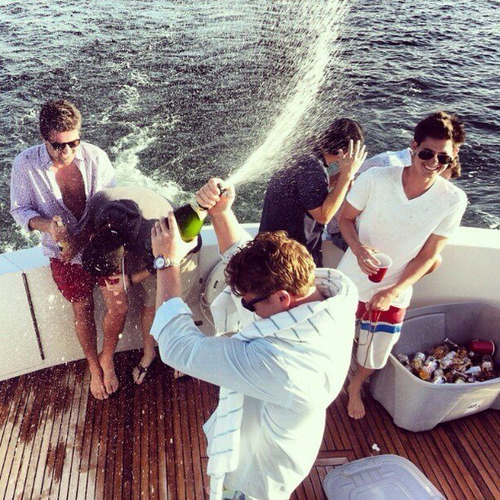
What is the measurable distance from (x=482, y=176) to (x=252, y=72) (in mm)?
5957

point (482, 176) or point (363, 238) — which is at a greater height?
point (363, 238)

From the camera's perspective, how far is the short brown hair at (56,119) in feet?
7.23

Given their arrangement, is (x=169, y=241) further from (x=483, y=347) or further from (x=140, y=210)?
(x=483, y=347)

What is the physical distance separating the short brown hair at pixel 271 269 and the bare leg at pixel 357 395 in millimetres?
1430

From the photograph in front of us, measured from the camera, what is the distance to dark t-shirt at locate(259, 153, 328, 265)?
2.18 metres

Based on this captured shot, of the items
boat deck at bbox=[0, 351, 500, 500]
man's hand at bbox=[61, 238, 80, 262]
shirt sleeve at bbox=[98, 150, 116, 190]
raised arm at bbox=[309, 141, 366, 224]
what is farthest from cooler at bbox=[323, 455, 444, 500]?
shirt sleeve at bbox=[98, 150, 116, 190]

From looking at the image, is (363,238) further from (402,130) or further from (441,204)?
(402,130)

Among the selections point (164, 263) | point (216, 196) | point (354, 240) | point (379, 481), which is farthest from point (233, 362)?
point (379, 481)

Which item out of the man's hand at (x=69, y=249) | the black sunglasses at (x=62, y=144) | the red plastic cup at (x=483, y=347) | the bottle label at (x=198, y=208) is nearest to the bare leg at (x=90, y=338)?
the man's hand at (x=69, y=249)

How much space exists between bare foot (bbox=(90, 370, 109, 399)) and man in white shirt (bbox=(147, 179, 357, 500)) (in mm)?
1306

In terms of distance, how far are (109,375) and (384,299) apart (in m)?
1.44

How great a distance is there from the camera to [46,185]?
2.35 metres

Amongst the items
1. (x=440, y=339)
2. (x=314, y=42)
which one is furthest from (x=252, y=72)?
(x=440, y=339)

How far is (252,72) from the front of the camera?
1263 cm
